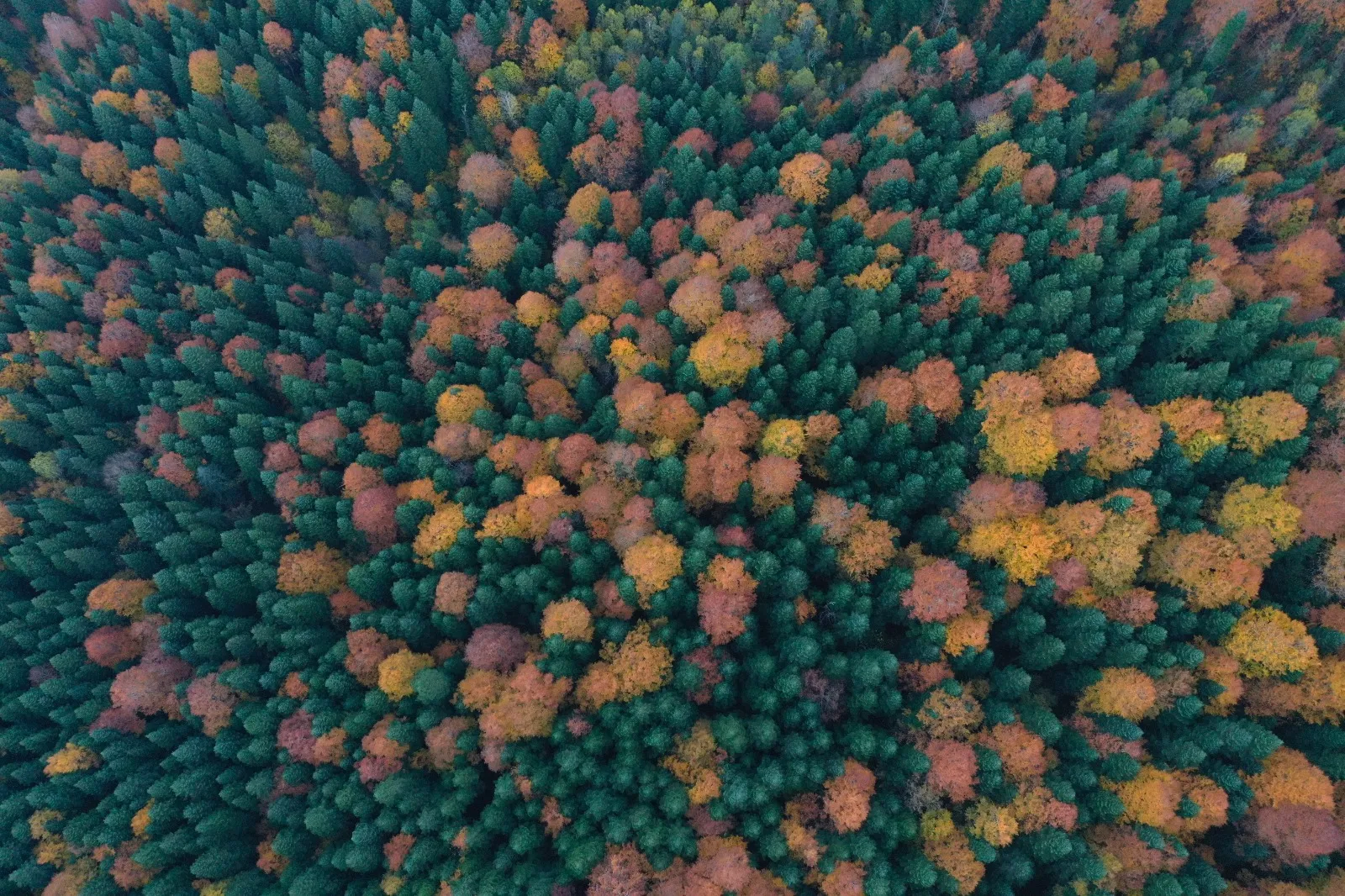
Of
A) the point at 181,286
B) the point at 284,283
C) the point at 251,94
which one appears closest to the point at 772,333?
the point at 284,283

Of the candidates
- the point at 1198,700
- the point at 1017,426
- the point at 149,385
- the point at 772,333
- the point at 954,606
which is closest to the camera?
→ the point at 1198,700

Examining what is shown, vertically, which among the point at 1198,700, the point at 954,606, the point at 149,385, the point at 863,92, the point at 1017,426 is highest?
the point at 863,92

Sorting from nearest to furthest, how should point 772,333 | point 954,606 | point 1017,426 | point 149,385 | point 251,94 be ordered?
1. point 954,606
2. point 1017,426
3. point 772,333
4. point 149,385
5. point 251,94

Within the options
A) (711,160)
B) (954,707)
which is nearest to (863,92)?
(711,160)

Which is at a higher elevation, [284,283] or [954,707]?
[284,283]

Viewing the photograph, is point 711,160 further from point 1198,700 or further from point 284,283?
point 1198,700

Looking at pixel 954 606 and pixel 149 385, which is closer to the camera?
pixel 954 606
